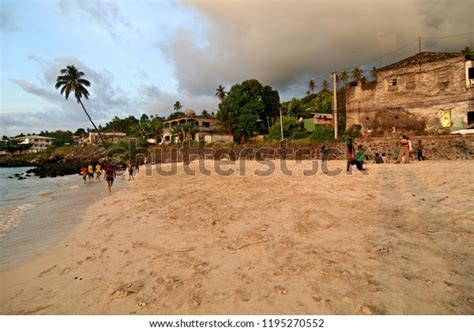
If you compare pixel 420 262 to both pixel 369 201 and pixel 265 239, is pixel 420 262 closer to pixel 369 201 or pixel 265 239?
pixel 265 239

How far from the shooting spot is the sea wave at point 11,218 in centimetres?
847

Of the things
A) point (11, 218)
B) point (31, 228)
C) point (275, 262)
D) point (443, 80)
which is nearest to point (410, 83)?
point (443, 80)

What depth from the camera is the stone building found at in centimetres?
2338

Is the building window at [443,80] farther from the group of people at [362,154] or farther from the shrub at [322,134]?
the shrub at [322,134]

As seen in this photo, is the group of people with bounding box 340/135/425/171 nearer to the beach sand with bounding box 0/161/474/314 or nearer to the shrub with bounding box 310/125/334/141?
the beach sand with bounding box 0/161/474/314

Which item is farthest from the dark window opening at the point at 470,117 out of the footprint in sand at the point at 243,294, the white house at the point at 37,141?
the white house at the point at 37,141

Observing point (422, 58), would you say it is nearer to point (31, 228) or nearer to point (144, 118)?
point (31, 228)

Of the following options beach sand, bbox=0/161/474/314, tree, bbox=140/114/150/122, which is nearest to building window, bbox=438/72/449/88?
beach sand, bbox=0/161/474/314

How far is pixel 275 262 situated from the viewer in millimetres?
3898

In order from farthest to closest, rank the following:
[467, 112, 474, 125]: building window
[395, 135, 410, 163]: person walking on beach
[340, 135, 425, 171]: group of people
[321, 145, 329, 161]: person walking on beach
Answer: [321, 145, 329, 161]: person walking on beach → [467, 112, 474, 125]: building window → [395, 135, 410, 163]: person walking on beach → [340, 135, 425, 171]: group of people

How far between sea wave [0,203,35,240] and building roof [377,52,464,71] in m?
33.8

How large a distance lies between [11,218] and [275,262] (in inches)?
460
